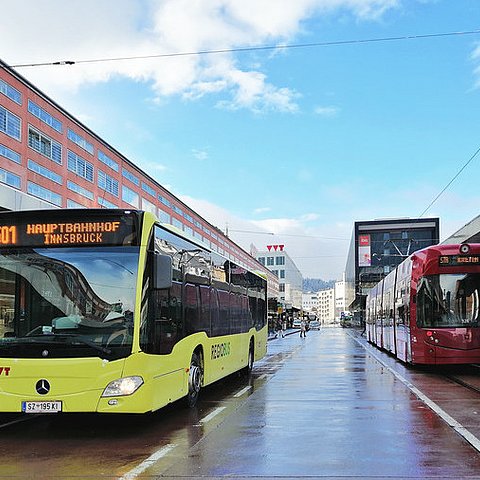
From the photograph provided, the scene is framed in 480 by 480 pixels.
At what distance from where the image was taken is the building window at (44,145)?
78.8 metres

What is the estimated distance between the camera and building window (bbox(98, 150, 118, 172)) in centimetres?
9719

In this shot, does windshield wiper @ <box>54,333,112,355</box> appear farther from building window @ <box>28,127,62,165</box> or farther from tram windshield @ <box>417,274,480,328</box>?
building window @ <box>28,127,62,165</box>

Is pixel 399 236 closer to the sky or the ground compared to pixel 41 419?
closer to the sky

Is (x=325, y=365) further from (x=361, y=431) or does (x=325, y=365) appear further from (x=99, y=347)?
(x=99, y=347)

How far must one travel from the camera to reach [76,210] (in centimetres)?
964

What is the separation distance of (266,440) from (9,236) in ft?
14.4

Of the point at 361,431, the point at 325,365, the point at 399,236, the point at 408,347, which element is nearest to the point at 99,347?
the point at 361,431

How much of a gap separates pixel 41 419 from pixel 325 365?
43.4 feet

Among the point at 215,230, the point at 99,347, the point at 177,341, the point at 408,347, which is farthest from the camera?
the point at 215,230

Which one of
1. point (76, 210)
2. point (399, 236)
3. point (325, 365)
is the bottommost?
point (325, 365)

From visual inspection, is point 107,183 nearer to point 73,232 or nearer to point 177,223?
point 177,223

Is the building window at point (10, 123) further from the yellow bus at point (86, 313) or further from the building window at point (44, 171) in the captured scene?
the yellow bus at point (86, 313)

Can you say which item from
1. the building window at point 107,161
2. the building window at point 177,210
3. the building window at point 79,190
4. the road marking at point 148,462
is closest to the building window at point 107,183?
the building window at point 107,161

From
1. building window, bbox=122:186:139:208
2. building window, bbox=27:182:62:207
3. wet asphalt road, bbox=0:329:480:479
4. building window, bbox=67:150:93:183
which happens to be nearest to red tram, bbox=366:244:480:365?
wet asphalt road, bbox=0:329:480:479
